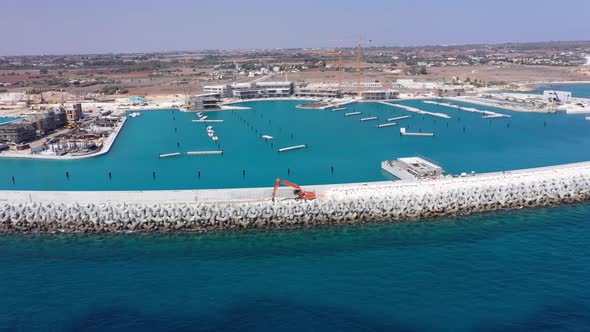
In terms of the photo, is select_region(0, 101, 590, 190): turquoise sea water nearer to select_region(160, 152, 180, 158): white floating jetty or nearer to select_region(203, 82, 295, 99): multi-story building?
select_region(160, 152, 180, 158): white floating jetty

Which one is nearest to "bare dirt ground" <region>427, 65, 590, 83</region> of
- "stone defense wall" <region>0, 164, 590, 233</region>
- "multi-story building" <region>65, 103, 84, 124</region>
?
"multi-story building" <region>65, 103, 84, 124</region>

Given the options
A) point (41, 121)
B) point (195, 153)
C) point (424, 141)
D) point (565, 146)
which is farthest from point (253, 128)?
point (565, 146)

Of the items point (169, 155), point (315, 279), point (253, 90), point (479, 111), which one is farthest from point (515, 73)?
point (315, 279)

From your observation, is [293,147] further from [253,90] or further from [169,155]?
[253,90]

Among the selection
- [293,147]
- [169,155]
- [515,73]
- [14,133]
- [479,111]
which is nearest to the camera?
[169,155]

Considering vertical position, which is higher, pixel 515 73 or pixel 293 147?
pixel 515 73

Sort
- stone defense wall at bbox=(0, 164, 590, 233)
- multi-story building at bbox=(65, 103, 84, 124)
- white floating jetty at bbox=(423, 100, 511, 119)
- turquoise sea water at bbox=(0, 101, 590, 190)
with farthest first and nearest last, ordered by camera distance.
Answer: white floating jetty at bbox=(423, 100, 511, 119), multi-story building at bbox=(65, 103, 84, 124), turquoise sea water at bbox=(0, 101, 590, 190), stone defense wall at bbox=(0, 164, 590, 233)
